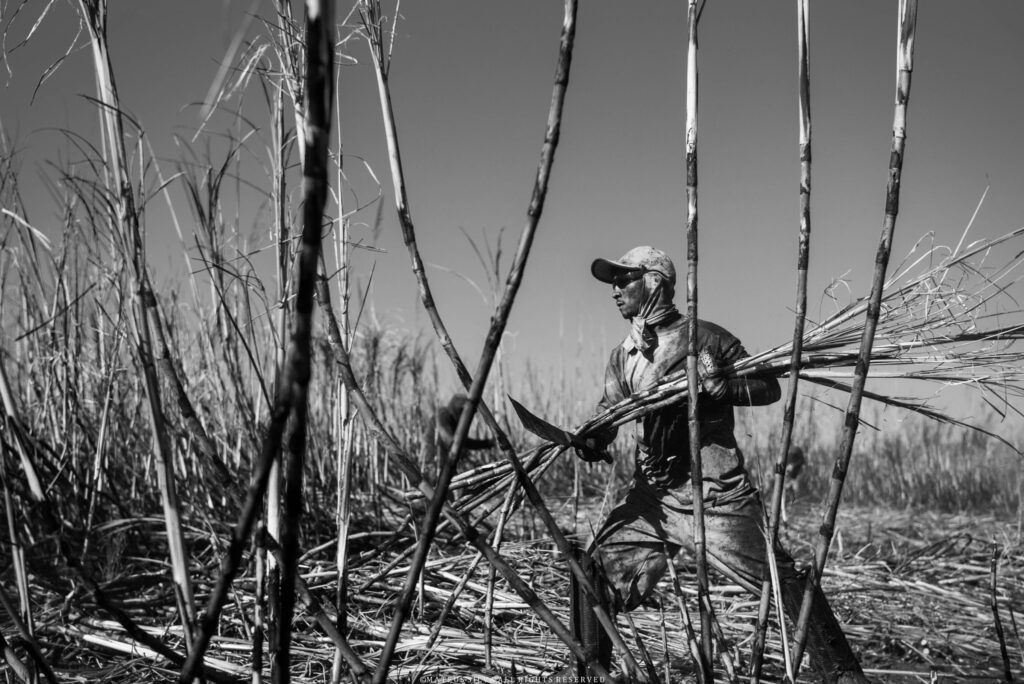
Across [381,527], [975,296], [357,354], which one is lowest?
[381,527]

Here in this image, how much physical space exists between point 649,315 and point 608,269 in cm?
20

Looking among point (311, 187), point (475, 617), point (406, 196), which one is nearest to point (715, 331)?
point (475, 617)

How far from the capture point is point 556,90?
0.75 m

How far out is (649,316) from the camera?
250 cm

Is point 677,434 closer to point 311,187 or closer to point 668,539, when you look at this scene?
point 668,539

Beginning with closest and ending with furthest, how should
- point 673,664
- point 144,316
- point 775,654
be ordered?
point 144,316 < point 673,664 < point 775,654

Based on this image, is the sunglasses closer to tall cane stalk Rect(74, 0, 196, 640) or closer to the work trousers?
the work trousers

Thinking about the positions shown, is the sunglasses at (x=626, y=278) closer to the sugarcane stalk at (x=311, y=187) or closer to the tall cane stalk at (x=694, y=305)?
the tall cane stalk at (x=694, y=305)

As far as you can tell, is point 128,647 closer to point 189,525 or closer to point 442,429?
point 189,525

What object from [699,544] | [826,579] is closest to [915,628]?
[826,579]

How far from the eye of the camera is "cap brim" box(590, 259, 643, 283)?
2498 millimetres

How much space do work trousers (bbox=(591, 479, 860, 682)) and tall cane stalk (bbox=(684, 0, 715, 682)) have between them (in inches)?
47.5

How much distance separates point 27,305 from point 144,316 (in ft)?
8.14

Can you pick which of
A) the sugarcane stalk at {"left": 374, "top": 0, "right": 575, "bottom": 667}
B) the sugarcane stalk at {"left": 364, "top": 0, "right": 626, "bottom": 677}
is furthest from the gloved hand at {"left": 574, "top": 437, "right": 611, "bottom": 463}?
the sugarcane stalk at {"left": 374, "top": 0, "right": 575, "bottom": 667}
